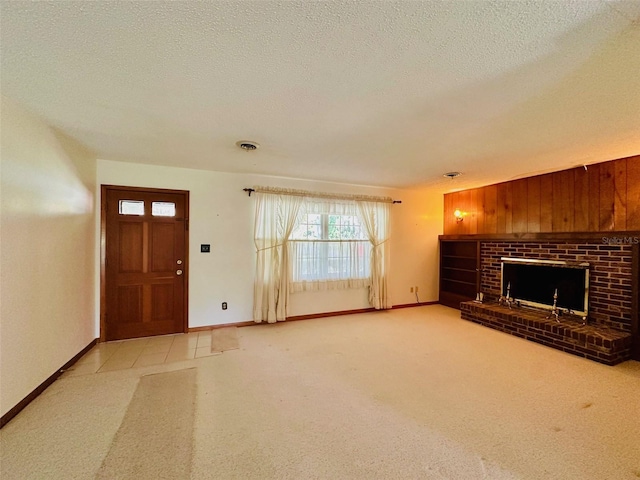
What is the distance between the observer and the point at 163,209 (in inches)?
147

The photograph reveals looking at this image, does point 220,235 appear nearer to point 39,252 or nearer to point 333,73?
point 39,252

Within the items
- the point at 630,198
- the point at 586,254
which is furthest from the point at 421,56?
the point at 586,254

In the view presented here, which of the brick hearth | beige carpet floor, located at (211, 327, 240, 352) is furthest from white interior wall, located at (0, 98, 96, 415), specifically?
the brick hearth

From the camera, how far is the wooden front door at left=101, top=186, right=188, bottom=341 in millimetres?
3494

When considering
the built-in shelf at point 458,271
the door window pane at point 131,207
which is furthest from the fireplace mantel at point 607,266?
the door window pane at point 131,207

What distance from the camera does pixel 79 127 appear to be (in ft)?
8.07

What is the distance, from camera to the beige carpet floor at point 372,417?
1.57 meters

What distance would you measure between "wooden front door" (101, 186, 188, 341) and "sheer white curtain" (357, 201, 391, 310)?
9.72ft

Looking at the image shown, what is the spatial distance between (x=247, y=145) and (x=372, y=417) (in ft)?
8.99

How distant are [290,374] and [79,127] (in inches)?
120

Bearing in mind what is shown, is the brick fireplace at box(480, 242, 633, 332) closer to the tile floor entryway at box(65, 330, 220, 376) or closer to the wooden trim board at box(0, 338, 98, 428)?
the tile floor entryway at box(65, 330, 220, 376)

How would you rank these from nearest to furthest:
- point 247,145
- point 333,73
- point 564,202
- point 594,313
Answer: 1. point 333,73
2. point 247,145
3. point 594,313
4. point 564,202

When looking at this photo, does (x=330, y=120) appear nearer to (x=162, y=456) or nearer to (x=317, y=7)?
(x=317, y=7)

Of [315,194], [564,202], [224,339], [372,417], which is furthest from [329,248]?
[564,202]
